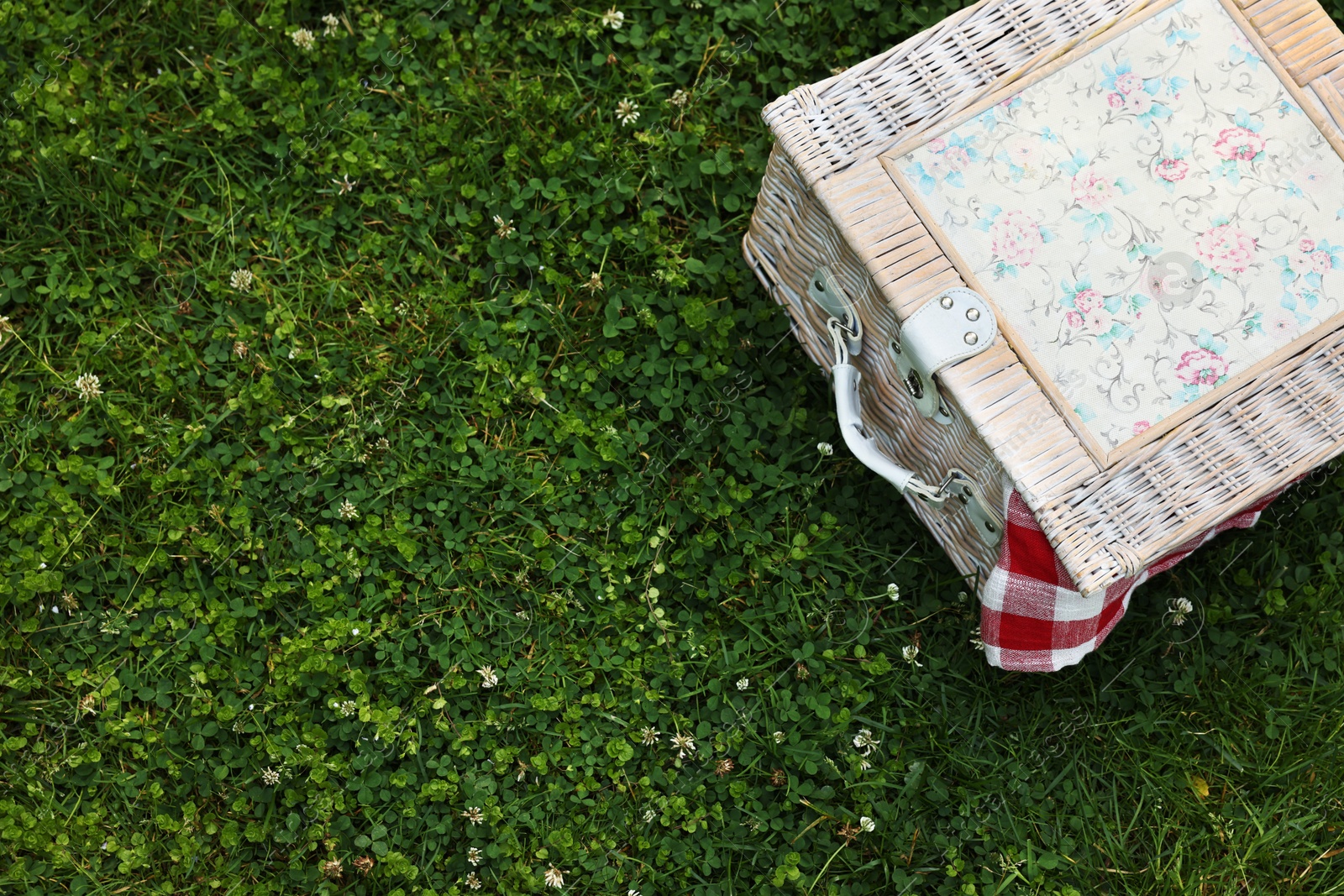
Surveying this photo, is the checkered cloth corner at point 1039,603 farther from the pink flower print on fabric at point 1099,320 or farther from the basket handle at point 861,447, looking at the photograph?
the pink flower print on fabric at point 1099,320

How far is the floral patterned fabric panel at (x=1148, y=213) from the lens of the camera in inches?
85.9

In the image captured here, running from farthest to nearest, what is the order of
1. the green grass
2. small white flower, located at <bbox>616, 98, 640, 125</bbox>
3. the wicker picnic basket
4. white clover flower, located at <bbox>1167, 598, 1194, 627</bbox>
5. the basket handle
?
1. small white flower, located at <bbox>616, 98, 640, 125</bbox>
2. white clover flower, located at <bbox>1167, 598, 1194, 627</bbox>
3. the green grass
4. the basket handle
5. the wicker picnic basket

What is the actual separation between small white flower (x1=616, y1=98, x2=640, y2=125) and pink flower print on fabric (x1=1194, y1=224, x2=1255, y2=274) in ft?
5.17

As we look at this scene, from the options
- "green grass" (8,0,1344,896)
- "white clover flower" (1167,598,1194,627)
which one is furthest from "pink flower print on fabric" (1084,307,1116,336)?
"white clover flower" (1167,598,1194,627)

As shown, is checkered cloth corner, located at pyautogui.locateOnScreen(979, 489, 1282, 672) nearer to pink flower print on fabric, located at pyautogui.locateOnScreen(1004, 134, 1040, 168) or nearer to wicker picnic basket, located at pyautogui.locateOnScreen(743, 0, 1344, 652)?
wicker picnic basket, located at pyautogui.locateOnScreen(743, 0, 1344, 652)

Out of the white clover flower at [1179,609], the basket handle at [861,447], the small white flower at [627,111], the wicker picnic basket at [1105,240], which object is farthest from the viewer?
the small white flower at [627,111]

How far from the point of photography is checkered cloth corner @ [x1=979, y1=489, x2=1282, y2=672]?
7.32ft

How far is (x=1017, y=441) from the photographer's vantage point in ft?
7.07

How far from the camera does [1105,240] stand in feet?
7.23

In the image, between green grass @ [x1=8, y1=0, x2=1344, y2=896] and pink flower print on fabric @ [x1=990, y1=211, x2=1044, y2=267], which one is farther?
green grass @ [x1=8, y1=0, x2=1344, y2=896]

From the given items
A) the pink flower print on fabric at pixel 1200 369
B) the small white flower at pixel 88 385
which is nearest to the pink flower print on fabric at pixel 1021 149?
the pink flower print on fabric at pixel 1200 369

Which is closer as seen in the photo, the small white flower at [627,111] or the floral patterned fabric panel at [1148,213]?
the floral patterned fabric panel at [1148,213]

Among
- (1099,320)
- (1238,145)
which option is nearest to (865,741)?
(1099,320)

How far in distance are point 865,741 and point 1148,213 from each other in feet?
4.86
